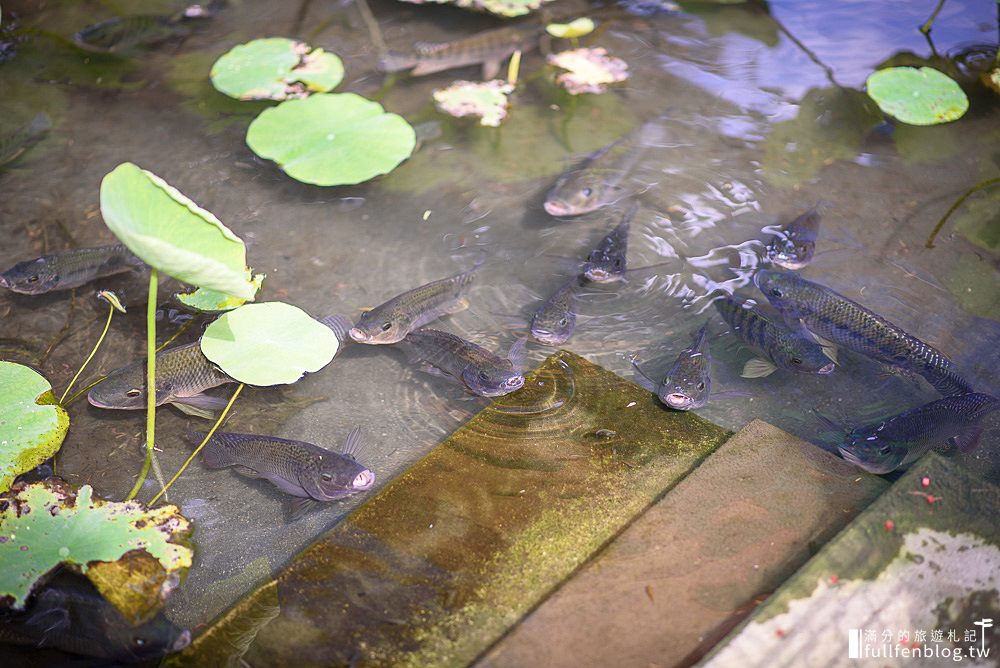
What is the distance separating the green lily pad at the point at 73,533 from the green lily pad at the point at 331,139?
2179 millimetres

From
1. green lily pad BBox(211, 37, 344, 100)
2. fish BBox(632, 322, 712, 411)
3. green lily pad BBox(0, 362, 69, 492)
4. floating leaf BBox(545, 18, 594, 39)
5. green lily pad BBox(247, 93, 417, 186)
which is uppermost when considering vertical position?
floating leaf BBox(545, 18, 594, 39)

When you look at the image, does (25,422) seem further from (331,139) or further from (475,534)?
(331,139)

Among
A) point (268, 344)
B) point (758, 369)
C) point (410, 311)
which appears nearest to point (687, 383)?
point (758, 369)

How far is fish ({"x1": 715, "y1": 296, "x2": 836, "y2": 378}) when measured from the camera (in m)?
3.54

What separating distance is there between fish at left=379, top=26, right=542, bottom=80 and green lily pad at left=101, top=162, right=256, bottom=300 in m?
3.11

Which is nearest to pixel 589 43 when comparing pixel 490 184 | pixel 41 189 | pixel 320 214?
pixel 490 184

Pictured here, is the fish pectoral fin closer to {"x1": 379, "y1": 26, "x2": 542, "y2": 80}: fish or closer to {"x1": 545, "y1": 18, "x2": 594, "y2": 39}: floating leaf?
{"x1": 545, "y1": 18, "x2": 594, "y2": 39}: floating leaf

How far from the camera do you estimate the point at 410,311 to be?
3.82 m

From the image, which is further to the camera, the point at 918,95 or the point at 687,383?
the point at 918,95

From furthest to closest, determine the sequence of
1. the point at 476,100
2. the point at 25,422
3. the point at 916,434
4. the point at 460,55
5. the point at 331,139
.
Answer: the point at 460,55
the point at 476,100
the point at 331,139
the point at 25,422
the point at 916,434

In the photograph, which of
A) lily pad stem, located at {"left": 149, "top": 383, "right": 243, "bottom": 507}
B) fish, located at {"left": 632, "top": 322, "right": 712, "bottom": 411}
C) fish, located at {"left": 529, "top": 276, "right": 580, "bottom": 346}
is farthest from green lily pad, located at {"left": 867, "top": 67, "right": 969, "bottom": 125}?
lily pad stem, located at {"left": 149, "top": 383, "right": 243, "bottom": 507}

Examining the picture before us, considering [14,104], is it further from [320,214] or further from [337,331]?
[337,331]

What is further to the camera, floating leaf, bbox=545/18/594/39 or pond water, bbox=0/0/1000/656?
floating leaf, bbox=545/18/594/39

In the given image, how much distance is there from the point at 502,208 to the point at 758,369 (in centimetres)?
190
